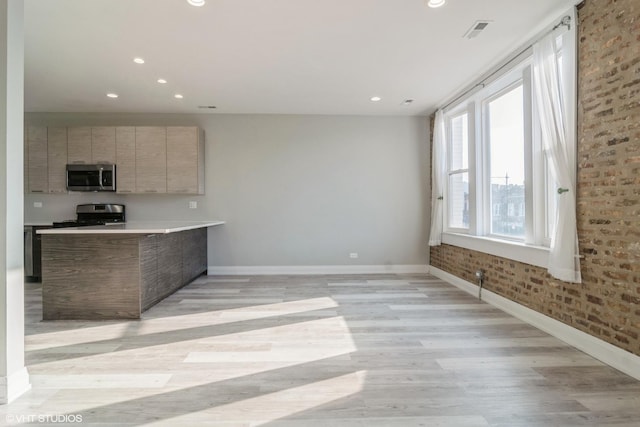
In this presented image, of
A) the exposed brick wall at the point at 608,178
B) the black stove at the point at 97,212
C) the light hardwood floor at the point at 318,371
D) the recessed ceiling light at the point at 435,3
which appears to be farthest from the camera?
the black stove at the point at 97,212

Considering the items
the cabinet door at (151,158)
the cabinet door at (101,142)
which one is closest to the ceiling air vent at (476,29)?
the cabinet door at (151,158)

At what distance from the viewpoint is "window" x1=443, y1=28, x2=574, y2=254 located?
10.6 ft

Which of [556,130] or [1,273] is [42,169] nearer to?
[1,273]

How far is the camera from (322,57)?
359 cm

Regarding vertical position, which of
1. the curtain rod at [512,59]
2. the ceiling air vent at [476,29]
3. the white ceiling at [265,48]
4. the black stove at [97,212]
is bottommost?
the black stove at [97,212]

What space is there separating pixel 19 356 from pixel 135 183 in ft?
12.6

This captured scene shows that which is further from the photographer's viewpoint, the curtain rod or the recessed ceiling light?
the curtain rod

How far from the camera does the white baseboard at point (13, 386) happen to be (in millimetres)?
1892

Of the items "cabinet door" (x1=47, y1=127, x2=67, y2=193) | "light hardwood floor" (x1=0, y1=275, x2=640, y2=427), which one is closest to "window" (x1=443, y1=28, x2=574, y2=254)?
"light hardwood floor" (x1=0, y1=275, x2=640, y2=427)

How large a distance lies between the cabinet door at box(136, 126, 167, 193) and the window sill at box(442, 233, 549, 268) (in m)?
4.66

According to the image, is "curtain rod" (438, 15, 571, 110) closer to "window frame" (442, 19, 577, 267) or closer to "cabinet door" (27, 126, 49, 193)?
"window frame" (442, 19, 577, 267)

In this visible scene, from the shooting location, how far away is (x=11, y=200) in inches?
75.4

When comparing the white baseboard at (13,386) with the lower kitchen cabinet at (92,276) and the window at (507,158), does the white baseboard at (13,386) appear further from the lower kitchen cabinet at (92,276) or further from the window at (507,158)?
the window at (507,158)

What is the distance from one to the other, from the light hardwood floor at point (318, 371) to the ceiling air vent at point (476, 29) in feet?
9.13
